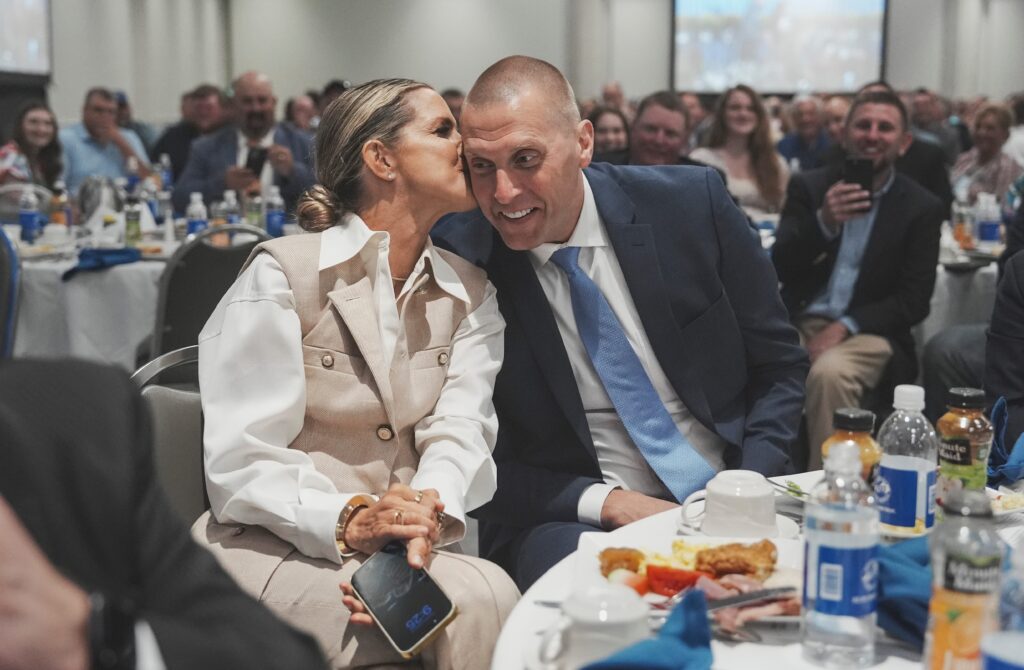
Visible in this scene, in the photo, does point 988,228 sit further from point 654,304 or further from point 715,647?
point 715,647

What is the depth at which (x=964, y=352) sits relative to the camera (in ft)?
12.7

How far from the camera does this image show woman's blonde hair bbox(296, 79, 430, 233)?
6.57 feet

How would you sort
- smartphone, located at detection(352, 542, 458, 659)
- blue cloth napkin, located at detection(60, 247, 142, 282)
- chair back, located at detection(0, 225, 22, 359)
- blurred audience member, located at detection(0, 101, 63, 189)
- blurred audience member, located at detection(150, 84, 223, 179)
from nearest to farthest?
smartphone, located at detection(352, 542, 458, 659), chair back, located at detection(0, 225, 22, 359), blue cloth napkin, located at detection(60, 247, 142, 282), blurred audience member, located at detection(0, 101, 63, 189), blurred audience member, located at detection(150, 84, 223, 179)

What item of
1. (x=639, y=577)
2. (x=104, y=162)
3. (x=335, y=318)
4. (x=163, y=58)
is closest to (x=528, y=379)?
(x=335, y=318)

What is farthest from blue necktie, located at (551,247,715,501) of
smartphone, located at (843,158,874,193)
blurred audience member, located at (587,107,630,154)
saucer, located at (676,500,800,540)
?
blurred audience member, located at (587,107,630,154)

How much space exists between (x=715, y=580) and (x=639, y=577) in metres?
0.09

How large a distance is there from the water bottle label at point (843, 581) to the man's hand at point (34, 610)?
0.70m

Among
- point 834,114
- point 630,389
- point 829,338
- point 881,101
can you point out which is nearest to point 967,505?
point 630,389

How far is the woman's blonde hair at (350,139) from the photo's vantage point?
2004 millimetres

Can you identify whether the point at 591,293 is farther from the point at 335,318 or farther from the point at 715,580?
the point at 715,580

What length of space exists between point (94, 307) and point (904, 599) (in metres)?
3.83

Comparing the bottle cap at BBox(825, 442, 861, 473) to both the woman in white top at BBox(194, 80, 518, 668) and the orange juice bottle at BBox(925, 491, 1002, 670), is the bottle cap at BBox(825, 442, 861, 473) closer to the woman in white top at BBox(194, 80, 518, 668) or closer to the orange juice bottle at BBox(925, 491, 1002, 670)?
the orange juice bottle at BBox(925, 491, 1002, 670)

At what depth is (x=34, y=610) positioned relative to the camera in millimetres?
870

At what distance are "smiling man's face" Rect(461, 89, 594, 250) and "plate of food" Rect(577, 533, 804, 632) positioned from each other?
2.62ft
